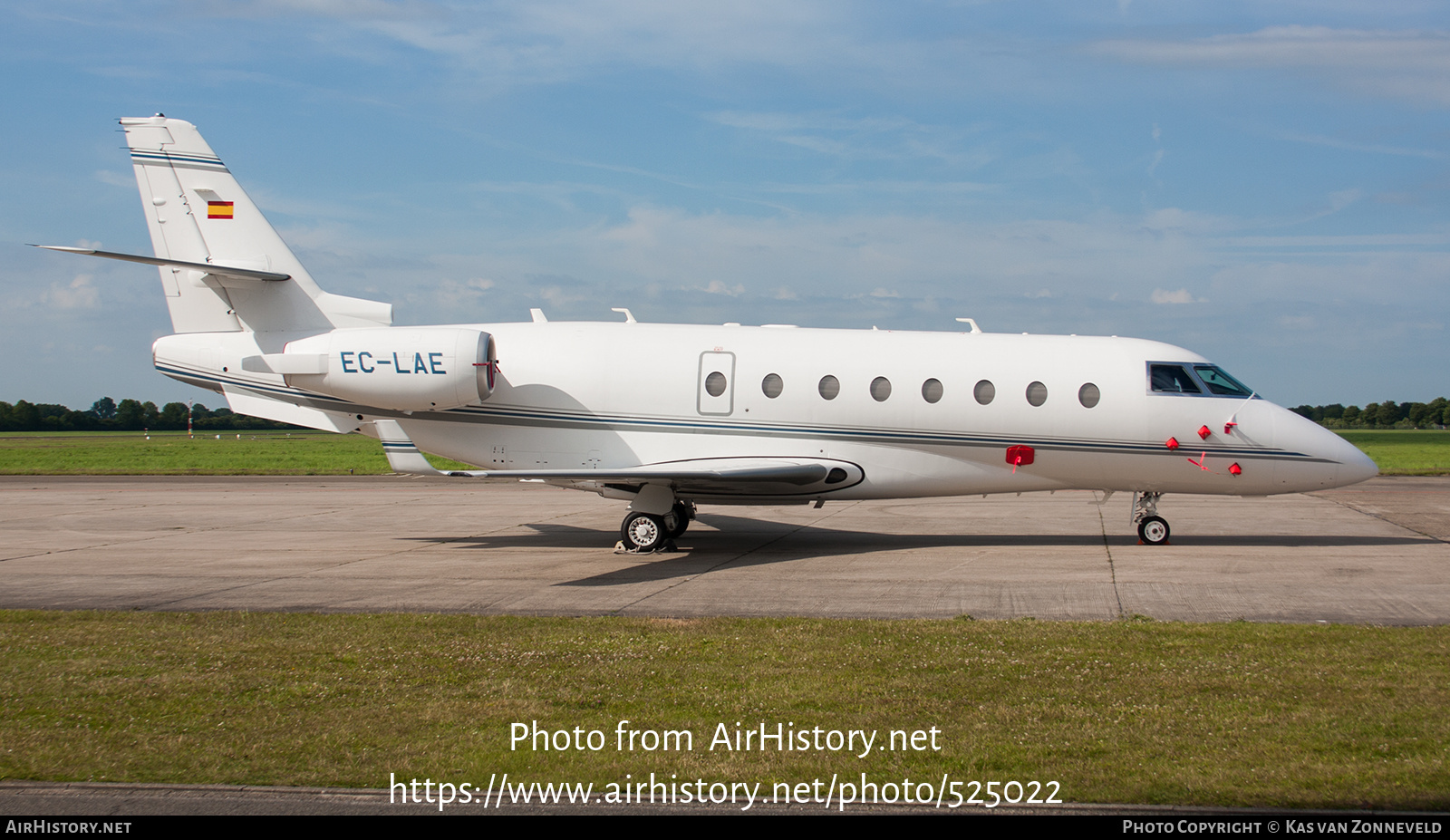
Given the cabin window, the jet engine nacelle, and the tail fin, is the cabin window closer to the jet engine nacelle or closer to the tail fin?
the jet engine nacelle

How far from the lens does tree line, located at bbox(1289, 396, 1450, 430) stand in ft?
480

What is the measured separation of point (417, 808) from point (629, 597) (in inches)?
262

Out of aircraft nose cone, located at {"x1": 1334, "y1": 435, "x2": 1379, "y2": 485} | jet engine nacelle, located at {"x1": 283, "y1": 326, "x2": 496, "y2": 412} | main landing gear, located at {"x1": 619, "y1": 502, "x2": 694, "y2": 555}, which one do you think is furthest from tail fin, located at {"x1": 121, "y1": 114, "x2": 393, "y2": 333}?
aircraft nose cone, located at {"x1": 1334, "y1": 435, "x2": 1379, "y2": 485}

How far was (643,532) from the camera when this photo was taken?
16.4m

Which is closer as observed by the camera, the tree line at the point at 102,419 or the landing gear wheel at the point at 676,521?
the landing gear wheel at the point at 676,521

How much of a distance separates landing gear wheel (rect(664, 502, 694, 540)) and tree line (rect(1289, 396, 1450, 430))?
148 metres

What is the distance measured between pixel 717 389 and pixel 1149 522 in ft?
24.6

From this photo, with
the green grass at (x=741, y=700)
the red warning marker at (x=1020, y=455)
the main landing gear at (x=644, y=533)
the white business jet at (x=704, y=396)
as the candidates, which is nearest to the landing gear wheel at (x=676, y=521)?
the main landing gear at (x=644, y=533)

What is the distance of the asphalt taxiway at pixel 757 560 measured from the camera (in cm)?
1157

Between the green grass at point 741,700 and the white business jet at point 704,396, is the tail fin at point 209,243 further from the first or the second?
the green grass at point 741,700

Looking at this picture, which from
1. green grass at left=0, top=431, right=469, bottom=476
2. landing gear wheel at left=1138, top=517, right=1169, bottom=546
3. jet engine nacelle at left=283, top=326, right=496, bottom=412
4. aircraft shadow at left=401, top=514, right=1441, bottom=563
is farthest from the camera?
green grass at left=0, top=431, right=469, bottom=476

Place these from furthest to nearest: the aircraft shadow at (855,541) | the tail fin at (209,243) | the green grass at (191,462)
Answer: the green grass at (191,462)
the aircraft shadow at (855,541)
the tail fin at (209,243)

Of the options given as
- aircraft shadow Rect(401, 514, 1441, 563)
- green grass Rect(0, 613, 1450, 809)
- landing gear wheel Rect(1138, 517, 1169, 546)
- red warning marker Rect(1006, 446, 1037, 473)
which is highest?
red warning marker Rect(1006, 446, 1037, 473)
